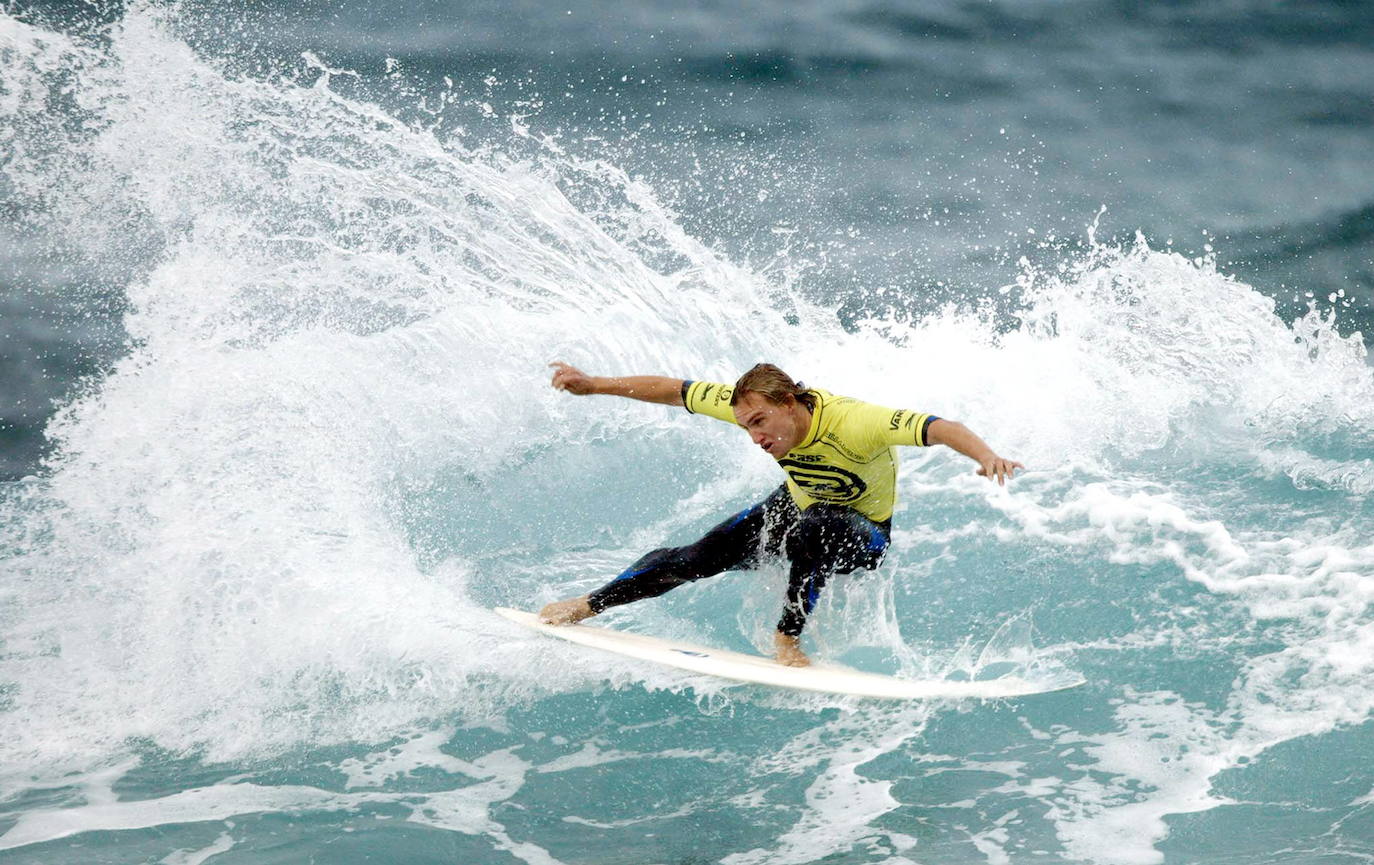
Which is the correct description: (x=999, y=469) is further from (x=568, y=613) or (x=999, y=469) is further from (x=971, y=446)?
(x=568, y=613)

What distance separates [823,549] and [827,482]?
32 cm

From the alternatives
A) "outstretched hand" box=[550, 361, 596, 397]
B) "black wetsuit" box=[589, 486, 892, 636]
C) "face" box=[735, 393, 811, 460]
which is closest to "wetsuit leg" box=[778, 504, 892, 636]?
"black wetsuit" box=[589, 486, 892, 636]

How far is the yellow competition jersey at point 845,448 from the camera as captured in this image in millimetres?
5805

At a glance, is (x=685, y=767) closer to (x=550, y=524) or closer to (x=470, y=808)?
(x=470, y=808)

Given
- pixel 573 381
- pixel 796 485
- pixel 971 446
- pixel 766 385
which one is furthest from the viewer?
pixel 573 381

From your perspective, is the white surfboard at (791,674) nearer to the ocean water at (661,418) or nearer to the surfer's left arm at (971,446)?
the ocean water at (661,418)

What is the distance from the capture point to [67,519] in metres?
7.77

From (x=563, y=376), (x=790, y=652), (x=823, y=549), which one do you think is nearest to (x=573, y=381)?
(x=563, y=376)

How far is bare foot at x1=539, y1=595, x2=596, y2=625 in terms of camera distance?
6.72m

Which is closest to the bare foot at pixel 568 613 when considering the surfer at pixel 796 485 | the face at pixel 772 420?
the surfer at pixel 796 485

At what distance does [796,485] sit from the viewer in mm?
6305

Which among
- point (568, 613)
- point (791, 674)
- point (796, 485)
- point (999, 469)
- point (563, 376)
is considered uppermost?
point (563, 376)

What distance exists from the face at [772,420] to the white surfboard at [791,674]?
3.56ft

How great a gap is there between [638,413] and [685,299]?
3.03 feet
